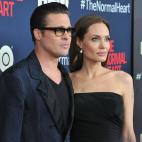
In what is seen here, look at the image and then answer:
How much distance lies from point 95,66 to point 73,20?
34.7 inches

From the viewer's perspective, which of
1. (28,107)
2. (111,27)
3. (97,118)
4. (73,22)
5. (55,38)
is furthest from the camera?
(111,27)

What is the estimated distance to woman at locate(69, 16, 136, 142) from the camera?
2295 millimetres

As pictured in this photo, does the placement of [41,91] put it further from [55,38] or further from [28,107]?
[55,38]

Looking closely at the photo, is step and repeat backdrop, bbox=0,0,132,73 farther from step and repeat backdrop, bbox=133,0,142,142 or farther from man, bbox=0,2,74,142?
man, bbox=0,2,74,142

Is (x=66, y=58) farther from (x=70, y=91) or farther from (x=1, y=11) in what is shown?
(x=70, y=91)

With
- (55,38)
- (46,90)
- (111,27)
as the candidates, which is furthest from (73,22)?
(46,90)

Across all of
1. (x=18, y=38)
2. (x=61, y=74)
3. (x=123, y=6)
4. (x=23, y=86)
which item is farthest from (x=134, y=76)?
(x=23, y=86)

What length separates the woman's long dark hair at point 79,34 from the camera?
236 cm

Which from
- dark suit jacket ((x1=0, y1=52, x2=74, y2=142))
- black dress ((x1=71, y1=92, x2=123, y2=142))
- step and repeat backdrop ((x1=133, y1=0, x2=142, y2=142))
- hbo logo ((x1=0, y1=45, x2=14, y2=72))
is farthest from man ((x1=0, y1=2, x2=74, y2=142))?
step and repeat backdrop ((x1=133, y1=0, x2=142, y2=142))

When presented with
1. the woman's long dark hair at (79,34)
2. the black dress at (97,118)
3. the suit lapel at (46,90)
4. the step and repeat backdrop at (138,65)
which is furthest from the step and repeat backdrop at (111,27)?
the suit lapel at (46,90)

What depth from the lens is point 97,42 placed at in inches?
92.5

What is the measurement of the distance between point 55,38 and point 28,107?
323 millimetres

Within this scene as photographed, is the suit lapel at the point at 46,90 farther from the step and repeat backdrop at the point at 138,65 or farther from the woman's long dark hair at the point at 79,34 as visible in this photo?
the step and repeat backdrop at the point at 138,65

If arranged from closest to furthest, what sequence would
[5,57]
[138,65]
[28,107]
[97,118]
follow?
[28,107]
[97,118]
[5,57]
[138,65]
